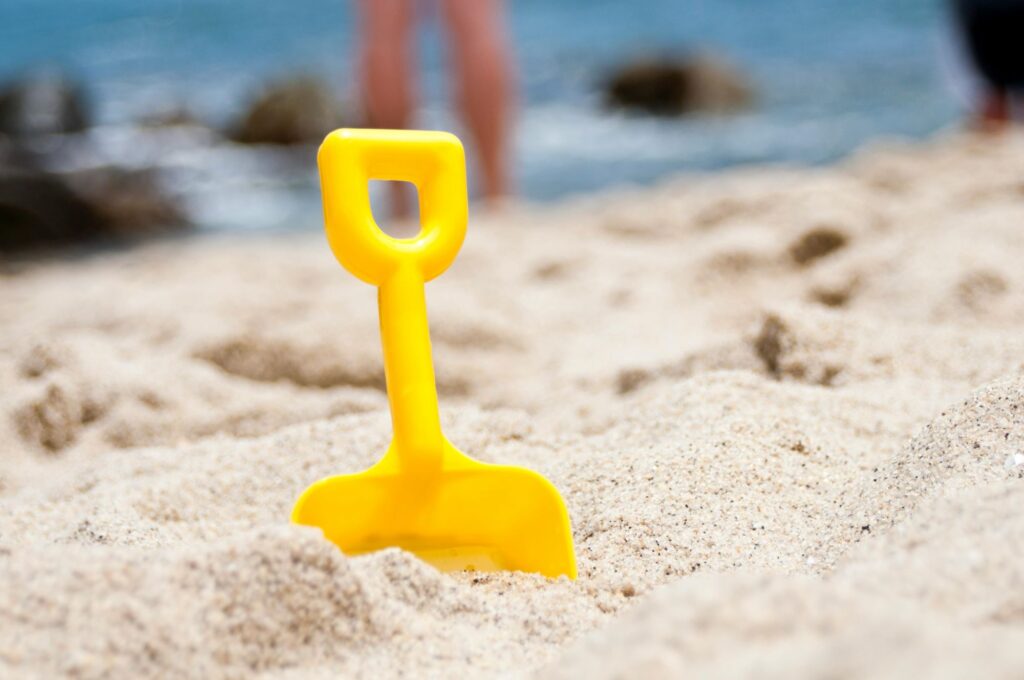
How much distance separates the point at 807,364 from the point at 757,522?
1.40 feet

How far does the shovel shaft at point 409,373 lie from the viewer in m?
0.94

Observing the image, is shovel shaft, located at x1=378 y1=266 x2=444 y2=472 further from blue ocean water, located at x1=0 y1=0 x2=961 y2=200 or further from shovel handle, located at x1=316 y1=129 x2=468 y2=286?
blue ocean water, located at x1=0 y1=0 x2=961 y2=200

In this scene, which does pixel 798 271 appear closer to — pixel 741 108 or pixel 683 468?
pixel 683 468

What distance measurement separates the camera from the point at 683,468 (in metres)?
1.04

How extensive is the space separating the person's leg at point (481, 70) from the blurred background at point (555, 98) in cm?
19

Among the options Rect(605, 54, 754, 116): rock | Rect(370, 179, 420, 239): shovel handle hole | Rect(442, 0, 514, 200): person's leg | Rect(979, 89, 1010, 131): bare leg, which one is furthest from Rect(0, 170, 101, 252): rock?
Rect(605, 54, 754, 116): rock

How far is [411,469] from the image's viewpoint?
37.0 inches

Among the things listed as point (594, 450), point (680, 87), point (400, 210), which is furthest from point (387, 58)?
point (680, 87)

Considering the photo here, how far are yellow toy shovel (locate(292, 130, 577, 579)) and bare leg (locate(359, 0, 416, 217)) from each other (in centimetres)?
199

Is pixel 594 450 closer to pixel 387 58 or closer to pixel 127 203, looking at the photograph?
pixel 387 58

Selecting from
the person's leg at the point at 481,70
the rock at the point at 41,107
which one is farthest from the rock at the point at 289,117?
the person's leg at the point at 481,70

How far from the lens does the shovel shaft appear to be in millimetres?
935

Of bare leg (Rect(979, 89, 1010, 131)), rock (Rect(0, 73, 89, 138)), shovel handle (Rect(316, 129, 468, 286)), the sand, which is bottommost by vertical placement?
the sand

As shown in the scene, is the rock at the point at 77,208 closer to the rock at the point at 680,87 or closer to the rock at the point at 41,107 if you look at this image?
the rock at the point at 41,107
